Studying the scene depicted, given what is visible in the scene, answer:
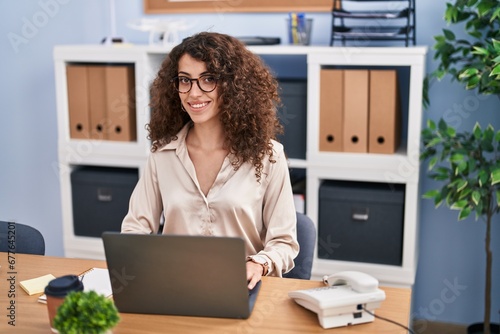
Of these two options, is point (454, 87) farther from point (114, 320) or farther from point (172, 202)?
point (114, 320)

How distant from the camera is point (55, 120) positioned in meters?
3.48

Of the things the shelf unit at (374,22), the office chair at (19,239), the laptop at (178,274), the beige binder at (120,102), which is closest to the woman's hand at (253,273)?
the laptop at (178,274)

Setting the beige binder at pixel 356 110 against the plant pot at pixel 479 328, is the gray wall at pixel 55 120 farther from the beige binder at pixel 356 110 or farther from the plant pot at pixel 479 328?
the beige binder at pixel 356 110

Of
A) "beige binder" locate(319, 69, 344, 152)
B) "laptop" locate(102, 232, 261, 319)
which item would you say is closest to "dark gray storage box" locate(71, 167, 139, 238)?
"beige binder" locate(319, 69, 344, 152)

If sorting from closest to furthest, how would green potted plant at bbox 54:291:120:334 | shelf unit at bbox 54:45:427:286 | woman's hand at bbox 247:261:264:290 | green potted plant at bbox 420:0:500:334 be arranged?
1. green potted plant at bbox 54:291:120:334
2. woman's hand at bbox 247:261:264:290
3. green potted plant at bbox 420:0:500:334
4. shelf unit at bbox 54:45:427:286

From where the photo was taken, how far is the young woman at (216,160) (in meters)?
1.91

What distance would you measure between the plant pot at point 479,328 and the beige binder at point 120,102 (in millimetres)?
1716

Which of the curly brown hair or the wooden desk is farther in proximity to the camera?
the curly brown hair

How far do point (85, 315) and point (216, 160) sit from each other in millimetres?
880

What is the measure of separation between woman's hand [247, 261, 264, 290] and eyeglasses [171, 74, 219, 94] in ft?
1.75

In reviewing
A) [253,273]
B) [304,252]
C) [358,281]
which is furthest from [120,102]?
[358,281]

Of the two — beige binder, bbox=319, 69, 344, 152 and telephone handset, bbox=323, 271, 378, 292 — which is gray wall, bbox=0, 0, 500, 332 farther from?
telephone handset, bbox=323, 271, 378, 292

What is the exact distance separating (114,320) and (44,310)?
400 mm

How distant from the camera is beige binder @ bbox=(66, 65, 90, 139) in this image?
294 centimetres
